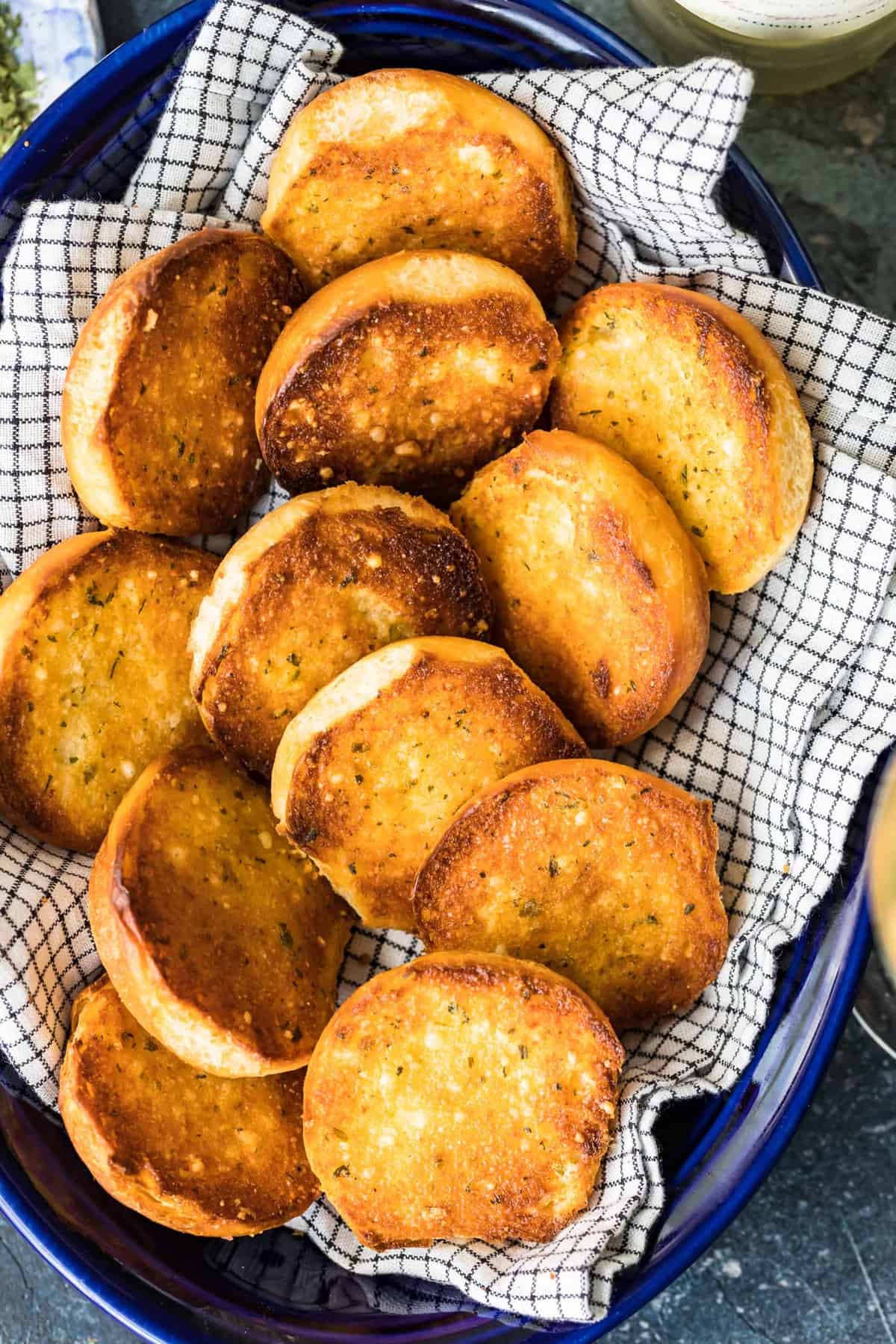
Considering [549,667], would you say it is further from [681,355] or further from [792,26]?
[792,26]

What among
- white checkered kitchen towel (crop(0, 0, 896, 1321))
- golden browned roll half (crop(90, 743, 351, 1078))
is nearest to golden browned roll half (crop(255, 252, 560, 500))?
white checkered kitchen towel (crop(0, 0, 896, 1321))

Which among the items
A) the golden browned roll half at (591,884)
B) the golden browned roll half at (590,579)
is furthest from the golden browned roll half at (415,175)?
the golden browned roll half at (591,884)

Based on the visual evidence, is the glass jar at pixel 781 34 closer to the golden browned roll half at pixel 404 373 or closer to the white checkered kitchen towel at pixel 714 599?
the white checkered kitchen towel at pixel 714 599

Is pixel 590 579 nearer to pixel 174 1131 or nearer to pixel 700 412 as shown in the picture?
pixel 700 412

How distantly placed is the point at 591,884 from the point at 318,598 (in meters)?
0.35

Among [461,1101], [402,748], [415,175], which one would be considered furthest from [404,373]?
[461,1101]

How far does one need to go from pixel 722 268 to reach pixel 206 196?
53 centimetres

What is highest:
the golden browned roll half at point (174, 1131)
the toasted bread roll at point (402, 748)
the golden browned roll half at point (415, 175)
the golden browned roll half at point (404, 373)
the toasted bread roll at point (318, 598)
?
the golden browned roll half at point (415, 175)

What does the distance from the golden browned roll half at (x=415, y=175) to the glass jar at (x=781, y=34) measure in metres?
0.25

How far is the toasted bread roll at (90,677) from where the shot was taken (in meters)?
1.24

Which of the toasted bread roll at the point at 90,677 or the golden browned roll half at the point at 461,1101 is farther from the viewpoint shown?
the toasted bread roll at the point at 90,677

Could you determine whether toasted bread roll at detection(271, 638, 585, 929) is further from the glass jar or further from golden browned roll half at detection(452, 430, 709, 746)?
the glass jar

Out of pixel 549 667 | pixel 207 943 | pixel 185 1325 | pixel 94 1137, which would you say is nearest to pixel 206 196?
pixel 549 667

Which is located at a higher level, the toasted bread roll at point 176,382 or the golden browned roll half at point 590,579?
the toasted bread roll at point 176,382
